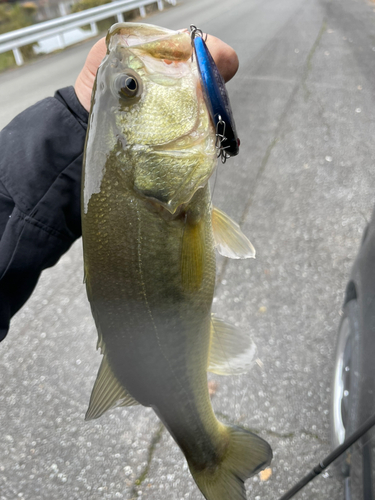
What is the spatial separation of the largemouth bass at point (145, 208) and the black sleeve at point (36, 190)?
0.51m

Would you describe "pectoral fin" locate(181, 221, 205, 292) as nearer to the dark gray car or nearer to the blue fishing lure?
the blue fishing lure

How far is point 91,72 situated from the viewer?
5.19 feet

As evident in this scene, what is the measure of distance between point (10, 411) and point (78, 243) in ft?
5.96

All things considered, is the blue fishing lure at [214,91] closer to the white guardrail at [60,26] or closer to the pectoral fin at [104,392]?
the pectoral fin at [104,392]

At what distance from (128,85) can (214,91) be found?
261mm

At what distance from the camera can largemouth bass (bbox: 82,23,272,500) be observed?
3.59 feet

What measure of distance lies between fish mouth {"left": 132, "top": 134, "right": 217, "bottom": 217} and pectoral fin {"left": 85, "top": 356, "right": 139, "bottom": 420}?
496mm

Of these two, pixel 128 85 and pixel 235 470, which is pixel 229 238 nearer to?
pixel 128 85

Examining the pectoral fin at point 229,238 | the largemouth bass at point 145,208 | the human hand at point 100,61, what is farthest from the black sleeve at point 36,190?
the pectoral fin at point 229,238

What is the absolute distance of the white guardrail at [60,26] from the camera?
10.3 meters

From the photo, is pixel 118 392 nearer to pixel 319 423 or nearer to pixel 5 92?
pixel 319 423

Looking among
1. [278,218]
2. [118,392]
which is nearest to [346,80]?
[278,218]

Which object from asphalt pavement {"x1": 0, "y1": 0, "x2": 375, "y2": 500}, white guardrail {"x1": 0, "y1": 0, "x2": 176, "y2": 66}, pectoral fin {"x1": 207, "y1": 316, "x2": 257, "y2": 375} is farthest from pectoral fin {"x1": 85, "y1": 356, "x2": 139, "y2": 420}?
white guardrail {"x1": 0, "y1": 0, "x2": 176, "y2": 66}

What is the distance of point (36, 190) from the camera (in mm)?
1535
